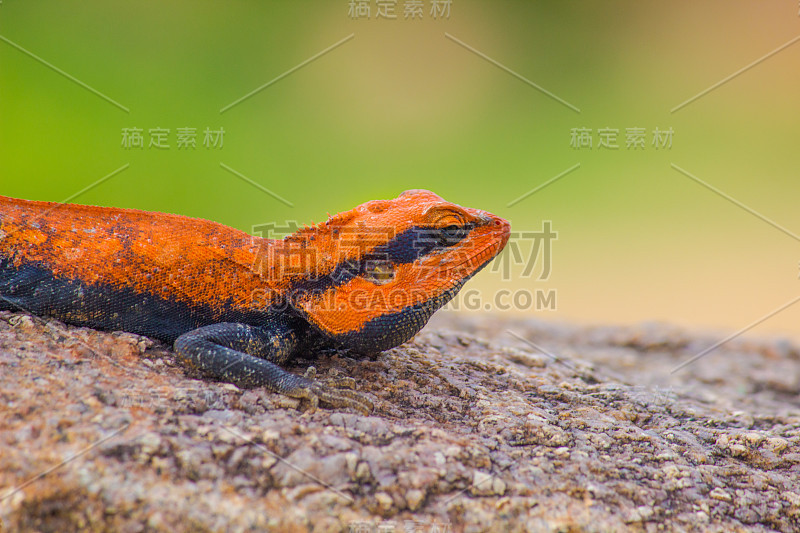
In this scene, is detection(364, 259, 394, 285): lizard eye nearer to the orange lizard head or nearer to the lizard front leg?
the orange lizard head

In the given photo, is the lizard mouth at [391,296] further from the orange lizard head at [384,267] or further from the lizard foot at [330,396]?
the lizard foot at [330,396]

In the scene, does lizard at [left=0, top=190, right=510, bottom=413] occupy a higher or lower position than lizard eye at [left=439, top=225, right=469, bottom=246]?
lower

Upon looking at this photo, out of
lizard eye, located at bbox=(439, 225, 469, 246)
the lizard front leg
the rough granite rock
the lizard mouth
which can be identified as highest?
lizard eye, located at bbox=(439, 225, 469, 246)

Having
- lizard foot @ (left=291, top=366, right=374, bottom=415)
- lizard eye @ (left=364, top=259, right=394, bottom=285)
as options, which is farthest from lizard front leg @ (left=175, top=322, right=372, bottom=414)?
lizard eye @ (left=364, top=259, right=394, bottom=285)

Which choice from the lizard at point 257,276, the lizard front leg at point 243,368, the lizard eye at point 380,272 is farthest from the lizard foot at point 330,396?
the lizard eye at point 380,272

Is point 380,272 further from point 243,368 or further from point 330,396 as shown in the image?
point 243,368

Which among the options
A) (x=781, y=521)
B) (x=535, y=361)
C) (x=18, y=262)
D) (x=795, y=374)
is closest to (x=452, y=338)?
(x=535, y=361)

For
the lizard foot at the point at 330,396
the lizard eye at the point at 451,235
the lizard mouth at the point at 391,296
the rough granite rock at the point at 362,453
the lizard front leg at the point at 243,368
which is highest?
the lizard eye at the point at 451,235
